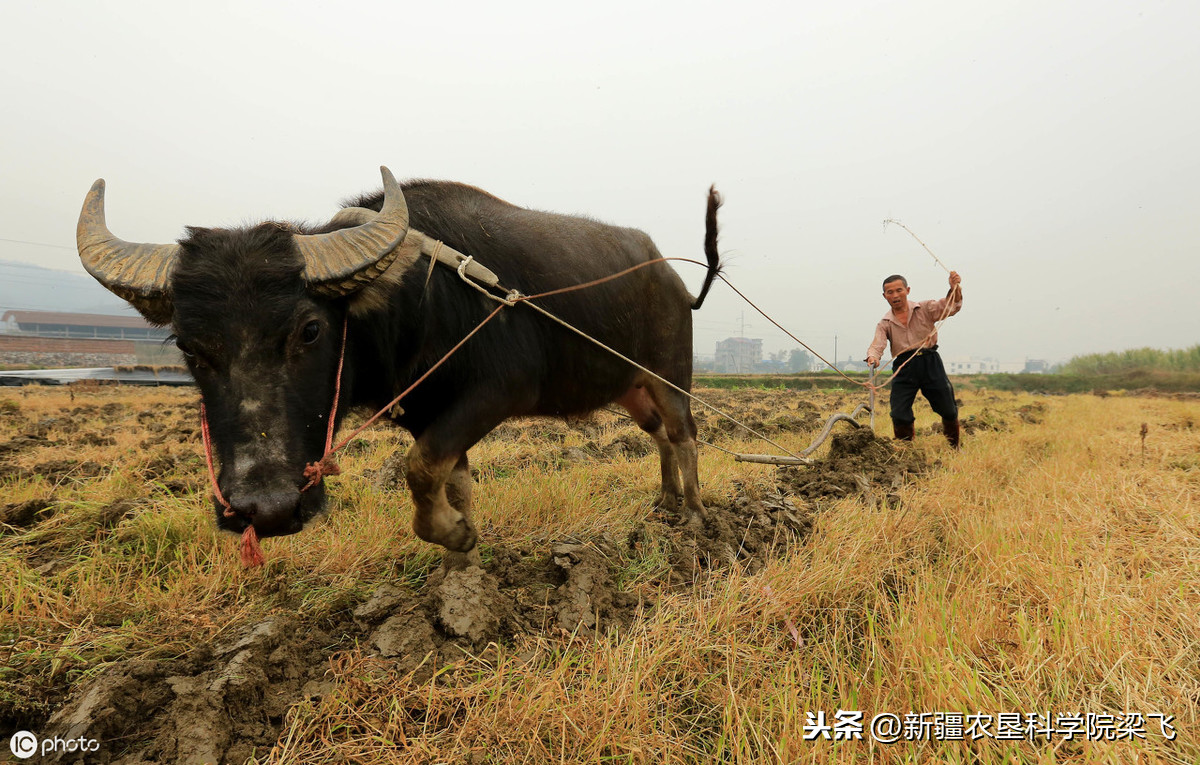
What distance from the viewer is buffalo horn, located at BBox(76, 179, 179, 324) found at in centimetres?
163

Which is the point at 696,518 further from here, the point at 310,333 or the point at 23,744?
the point at 23,744

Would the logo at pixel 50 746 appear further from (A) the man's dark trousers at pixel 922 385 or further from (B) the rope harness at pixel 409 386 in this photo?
(A) the man's dark trousers at pixel 922 385

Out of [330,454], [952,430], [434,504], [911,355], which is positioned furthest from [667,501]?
[952,430]

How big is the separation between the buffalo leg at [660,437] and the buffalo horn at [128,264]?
2.37 metres

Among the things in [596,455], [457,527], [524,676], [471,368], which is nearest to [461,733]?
[524,676]

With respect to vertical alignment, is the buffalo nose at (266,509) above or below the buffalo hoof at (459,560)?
above

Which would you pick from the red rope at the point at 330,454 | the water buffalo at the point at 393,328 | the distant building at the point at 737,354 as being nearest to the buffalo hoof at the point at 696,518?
the water buffalo at the point at 393,328

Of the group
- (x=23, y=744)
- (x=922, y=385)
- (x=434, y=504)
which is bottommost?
(x=23, y=744)

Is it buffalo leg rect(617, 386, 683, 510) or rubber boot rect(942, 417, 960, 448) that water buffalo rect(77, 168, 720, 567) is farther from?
rubber boot rect(942, 417, 960, 448)

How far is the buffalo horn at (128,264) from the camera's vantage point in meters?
1.63

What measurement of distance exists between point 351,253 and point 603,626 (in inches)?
61.3

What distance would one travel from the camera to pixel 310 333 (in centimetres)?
174

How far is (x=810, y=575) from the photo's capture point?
203 cm

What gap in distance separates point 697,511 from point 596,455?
6.56 feet
